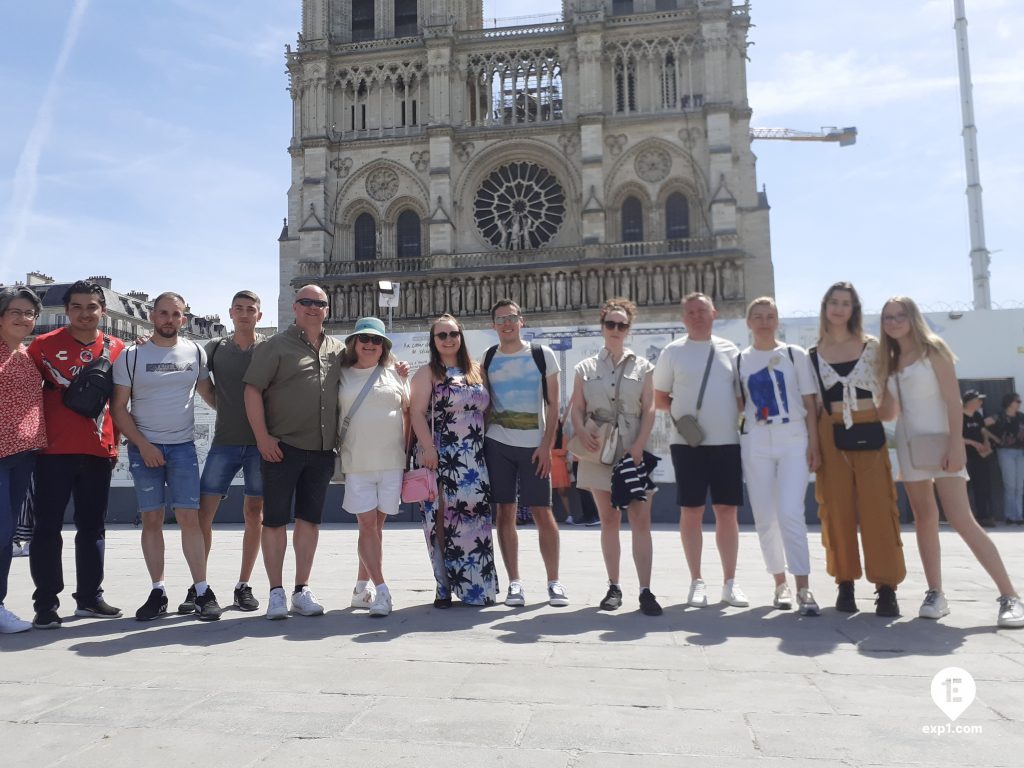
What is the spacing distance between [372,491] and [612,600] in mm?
1523

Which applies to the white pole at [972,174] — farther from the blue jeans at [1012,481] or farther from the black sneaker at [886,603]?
the black sneaker at [886,603]

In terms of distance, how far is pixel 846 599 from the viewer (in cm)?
467

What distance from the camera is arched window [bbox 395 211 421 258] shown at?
31014mm

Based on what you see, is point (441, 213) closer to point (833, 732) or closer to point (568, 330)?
point (568, 330)

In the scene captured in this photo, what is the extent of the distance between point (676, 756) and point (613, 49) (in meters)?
30.6

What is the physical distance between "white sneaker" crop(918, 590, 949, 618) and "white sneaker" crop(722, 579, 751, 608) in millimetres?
929

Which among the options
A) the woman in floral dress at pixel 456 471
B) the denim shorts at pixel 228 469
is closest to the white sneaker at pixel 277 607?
the denim shorts at pixel 228 469

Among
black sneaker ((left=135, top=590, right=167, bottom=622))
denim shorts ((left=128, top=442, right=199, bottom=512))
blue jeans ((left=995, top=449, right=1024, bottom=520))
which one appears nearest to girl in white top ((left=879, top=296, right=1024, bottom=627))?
denim shorts ((left=128, top=442, right=199, bottom=512))

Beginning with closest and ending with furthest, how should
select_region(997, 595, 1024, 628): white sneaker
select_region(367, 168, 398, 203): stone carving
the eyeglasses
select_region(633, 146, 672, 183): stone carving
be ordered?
1. select_region(997, 595, 1024, 628): white sneaker
2. the eyeglasses
3. select_region(633, 146, 672, 183): stone carving
4. select_region(367, 168, 398, 203): stone carving

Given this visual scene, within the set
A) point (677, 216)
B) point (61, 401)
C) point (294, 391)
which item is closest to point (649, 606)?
point (294, 391)

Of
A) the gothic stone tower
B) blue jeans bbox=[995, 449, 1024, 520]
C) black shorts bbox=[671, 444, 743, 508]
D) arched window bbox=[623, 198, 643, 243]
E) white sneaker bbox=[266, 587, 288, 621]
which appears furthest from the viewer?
arched window bbox=[623, 198, 643, 243]

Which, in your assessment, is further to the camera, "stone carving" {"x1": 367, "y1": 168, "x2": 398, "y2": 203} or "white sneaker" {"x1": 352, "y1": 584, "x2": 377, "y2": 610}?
"stone carving" {"x1": 367, "y1": 168, "x2": 398, "y2": 203}

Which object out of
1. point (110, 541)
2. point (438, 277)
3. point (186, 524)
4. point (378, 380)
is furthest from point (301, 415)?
point (438, 277)

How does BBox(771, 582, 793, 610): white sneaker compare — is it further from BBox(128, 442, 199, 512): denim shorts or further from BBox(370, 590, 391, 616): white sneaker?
BBox(128, 442, 199, 512): denim shorts
